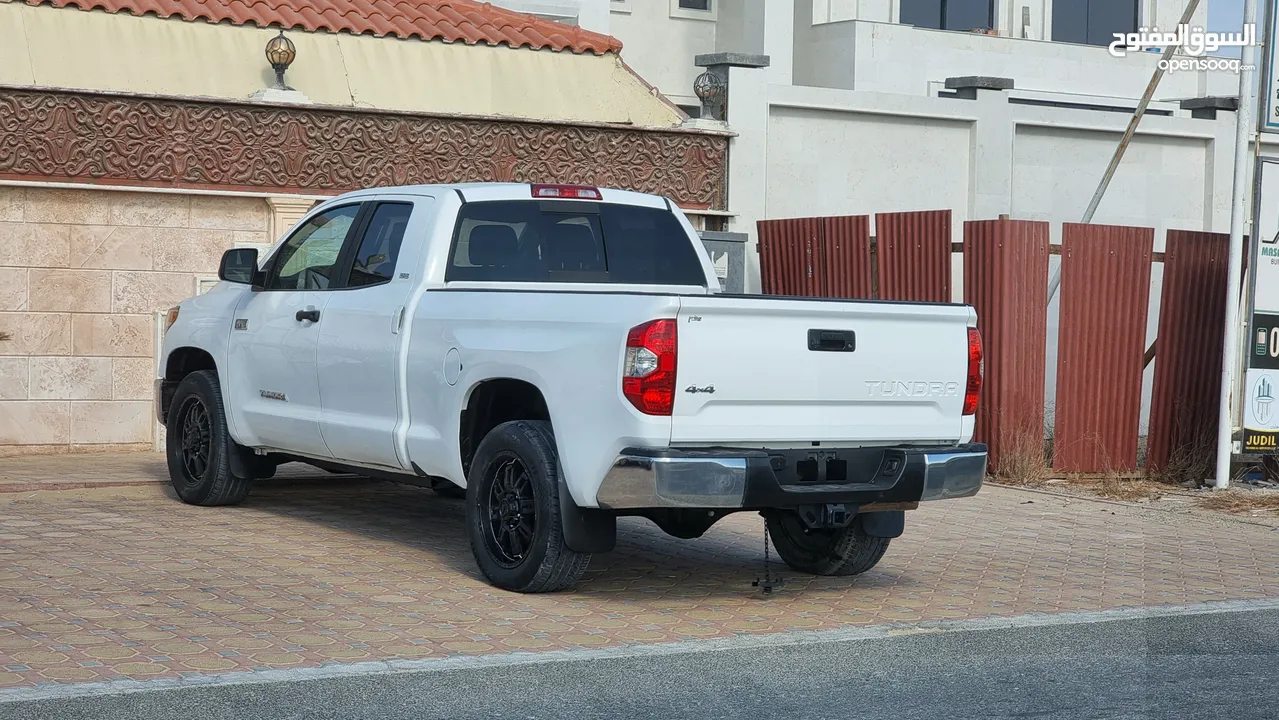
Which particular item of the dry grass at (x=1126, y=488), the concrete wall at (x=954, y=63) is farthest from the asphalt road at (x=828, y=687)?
the concrete wall at (x=954, y=63)

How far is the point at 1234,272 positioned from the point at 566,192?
645 centimetres

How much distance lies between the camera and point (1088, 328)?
13727mm

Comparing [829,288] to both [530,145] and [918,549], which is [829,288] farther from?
[918,549]

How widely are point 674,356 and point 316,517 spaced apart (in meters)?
4.35

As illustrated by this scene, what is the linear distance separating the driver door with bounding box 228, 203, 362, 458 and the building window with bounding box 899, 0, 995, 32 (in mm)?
25138

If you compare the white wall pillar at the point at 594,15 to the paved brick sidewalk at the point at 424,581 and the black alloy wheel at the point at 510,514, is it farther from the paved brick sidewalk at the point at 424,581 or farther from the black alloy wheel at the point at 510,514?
the black alloy wheel at the point at 510,514

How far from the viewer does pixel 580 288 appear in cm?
881

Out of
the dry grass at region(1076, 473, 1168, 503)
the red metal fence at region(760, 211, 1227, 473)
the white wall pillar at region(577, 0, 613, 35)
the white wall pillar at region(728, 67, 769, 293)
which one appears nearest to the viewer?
the dry grass at region(1076, 473, 1168, 503)

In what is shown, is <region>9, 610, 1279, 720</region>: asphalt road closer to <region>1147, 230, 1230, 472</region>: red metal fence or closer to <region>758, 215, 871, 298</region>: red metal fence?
<region>1147, 230, 1230, 472</region>: red metal fence

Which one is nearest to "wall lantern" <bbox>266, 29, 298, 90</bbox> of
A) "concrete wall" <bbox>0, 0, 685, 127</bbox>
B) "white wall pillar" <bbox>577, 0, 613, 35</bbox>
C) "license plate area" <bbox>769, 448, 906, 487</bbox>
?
"concrete wall" <bbox>0, 0, 685, 127</bbox>

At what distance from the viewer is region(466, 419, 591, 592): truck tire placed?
25.3 feet

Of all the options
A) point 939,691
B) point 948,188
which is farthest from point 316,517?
point 948,188

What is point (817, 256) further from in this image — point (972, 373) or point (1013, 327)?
point (972, 373)

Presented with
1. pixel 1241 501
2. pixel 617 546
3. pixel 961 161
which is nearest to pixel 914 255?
pixel 1241 501
